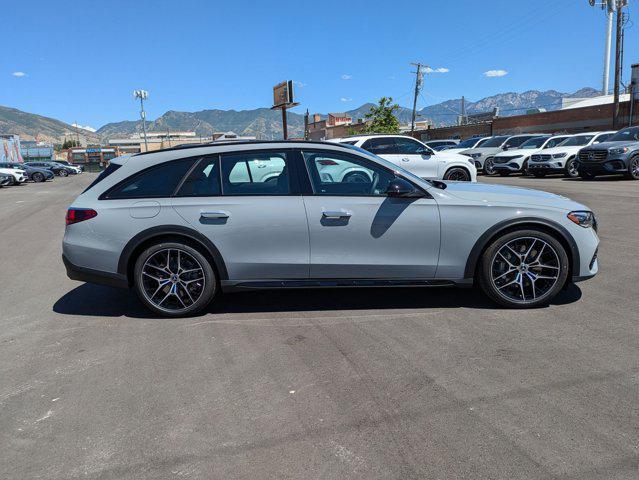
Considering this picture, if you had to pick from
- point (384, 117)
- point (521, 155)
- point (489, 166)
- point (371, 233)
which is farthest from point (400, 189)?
point (384, 117)

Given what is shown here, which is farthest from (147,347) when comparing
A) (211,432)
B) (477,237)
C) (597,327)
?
(597,327)

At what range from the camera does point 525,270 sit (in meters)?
4.48

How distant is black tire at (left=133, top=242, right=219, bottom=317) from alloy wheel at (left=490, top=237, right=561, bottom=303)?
260 cm

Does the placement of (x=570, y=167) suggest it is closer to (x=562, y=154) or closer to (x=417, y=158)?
(x=562, y=154)

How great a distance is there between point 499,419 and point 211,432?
A: 5.40 feet

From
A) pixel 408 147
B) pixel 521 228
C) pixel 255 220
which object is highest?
pixel 408 147

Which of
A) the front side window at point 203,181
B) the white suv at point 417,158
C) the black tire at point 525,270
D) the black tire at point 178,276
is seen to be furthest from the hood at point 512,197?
the white suv at point 417,158

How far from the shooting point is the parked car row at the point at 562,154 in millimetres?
15477

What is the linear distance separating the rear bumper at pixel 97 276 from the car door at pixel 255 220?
859 millimetres

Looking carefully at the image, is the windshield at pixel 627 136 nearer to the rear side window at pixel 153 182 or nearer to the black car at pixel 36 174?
the rear side window at pixel 153 182

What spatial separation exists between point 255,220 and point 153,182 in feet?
3.53

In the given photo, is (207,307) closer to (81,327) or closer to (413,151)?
(81,327)

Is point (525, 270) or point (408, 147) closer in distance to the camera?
point (525, 270)

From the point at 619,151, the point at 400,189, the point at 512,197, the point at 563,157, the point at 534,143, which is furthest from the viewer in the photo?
the point at 534,143
